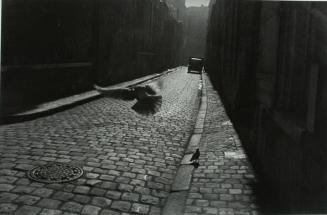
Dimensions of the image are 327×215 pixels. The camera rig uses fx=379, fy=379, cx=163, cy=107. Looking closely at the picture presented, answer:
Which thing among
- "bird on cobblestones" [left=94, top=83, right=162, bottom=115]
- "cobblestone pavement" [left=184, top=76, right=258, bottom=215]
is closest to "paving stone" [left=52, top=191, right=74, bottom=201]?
"cobblestone pavement" [left=184, top=76, right=258, bottom=215]

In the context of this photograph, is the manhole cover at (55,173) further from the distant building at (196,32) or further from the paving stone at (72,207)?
the distant building at (196,32)

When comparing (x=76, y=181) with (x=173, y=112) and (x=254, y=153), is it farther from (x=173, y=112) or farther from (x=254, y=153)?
(x=173, y=112)

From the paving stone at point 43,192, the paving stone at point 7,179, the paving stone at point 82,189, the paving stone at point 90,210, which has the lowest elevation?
the paving stone at point 90,210

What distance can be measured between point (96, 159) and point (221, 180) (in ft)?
6.85

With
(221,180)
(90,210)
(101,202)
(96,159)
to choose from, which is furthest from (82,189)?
(221,180)

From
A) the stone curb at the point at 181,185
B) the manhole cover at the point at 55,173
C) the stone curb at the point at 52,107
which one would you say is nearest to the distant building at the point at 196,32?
the stone curb at the point at 52,107

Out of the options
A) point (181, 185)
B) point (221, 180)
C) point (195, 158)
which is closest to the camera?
point (181, 185)

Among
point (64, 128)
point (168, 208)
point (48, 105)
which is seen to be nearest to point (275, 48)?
point (168, 208)

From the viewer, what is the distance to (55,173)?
17.9ft

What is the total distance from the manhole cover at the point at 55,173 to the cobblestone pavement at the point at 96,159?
12 cm

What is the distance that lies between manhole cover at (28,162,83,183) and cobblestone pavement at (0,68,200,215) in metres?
0.12

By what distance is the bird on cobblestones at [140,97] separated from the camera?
12466mm

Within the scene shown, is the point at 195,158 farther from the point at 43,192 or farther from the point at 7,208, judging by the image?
the point at 7,208

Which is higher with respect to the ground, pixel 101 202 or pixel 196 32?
pixel 196 32
